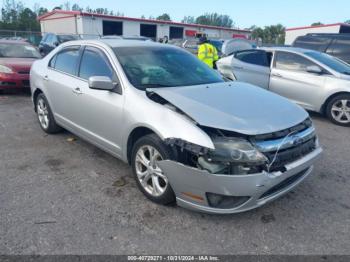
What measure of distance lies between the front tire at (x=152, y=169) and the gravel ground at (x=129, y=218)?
0.14m

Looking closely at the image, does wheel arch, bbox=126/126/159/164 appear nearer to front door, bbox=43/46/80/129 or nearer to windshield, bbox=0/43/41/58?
front door, bbox=43/46/80/129

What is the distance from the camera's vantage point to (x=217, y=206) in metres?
2.81

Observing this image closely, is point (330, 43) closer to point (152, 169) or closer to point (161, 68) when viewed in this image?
point (161, 68)

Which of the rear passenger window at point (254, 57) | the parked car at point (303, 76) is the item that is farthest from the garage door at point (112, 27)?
the parked car at point (303, 76)

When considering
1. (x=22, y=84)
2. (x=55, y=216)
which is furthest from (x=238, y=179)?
(x=22, y=84)

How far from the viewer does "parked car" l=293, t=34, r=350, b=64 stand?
9138mm

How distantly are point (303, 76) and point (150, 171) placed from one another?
16.4 feet

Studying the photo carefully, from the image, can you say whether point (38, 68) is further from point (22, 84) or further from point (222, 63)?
point (222, 63)

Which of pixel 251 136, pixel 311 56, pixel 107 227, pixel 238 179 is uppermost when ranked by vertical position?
pixel 311 56

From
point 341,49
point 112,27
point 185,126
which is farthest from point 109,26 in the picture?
point 185,126

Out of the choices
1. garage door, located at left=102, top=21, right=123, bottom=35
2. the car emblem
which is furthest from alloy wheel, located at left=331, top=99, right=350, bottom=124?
garage door, located at left=102, top=21, right=123, bottom=35

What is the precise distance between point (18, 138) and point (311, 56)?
20.5ft

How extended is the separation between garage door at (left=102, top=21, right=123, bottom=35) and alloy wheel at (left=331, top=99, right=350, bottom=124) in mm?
31058

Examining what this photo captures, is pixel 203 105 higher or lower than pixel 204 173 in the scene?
higher
